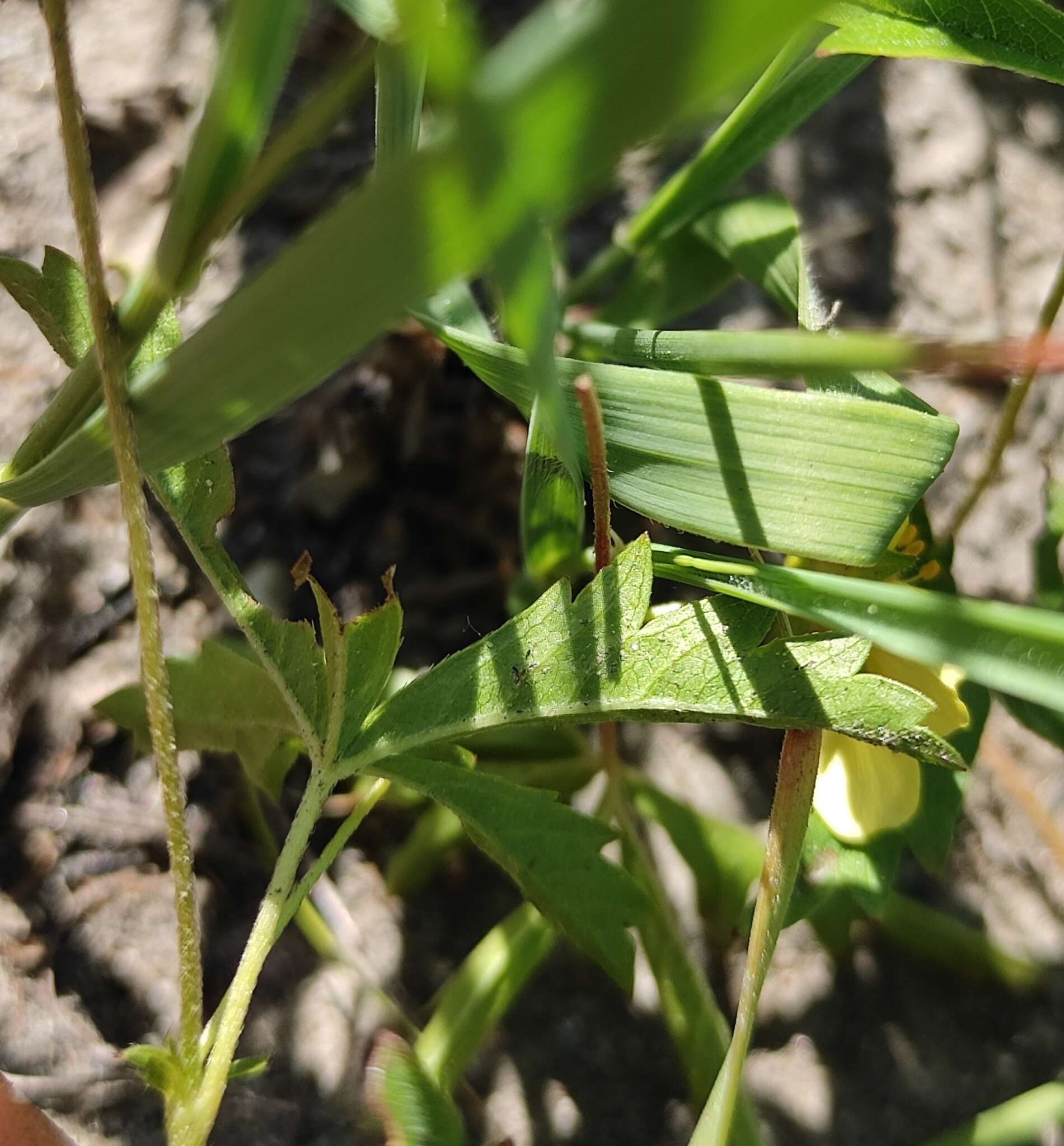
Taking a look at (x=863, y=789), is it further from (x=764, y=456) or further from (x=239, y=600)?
(x=239, y=600)

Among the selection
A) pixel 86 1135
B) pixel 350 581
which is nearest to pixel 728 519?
pixel 350 581

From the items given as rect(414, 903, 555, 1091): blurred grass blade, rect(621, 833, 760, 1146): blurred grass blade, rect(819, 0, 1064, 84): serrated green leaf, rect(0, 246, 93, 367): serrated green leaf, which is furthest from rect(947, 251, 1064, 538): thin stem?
rect(0, 246, 93, 367): serrated green leaf

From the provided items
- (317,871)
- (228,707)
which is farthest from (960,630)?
(228,707)

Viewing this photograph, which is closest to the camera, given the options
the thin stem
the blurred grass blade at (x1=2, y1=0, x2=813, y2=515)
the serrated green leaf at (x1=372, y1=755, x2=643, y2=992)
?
the blurred grass blade at (x1=2, y1=0, x2=813, y2=515)

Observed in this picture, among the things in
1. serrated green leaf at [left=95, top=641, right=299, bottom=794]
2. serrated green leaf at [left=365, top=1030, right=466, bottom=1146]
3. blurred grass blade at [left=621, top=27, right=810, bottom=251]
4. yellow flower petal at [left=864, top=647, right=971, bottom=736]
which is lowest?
serrated green leaf at [left=365, top=1030, right=466, bottom=1146]

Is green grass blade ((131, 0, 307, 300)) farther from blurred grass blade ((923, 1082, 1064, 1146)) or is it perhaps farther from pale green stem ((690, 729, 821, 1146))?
blurred grass blade ((923, 1082, 1064, 1146))

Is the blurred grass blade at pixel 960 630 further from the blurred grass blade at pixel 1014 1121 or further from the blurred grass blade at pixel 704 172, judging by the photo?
the blurred grass blade at pixel 1014 1121
